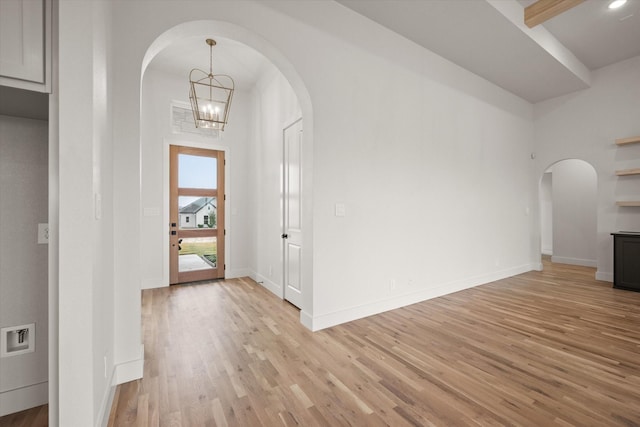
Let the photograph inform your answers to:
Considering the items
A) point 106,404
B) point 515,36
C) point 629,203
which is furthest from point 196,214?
point 629,203

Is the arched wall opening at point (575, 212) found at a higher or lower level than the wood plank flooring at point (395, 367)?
higher

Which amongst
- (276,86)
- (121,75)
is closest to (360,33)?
(276,86)

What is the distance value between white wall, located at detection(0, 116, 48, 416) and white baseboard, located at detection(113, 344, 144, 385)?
1.26 feet

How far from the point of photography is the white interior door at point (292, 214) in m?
3.74

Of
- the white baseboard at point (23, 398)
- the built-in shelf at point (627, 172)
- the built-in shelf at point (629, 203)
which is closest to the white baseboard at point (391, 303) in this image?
the white baseboard at point (23, 398)

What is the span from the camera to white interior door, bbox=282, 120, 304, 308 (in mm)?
3740

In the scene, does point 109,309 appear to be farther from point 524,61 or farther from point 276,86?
point 524,61

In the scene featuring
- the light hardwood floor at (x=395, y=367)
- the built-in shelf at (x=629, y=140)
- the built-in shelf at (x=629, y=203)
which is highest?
the built-in shelf at (x=629, y=140)

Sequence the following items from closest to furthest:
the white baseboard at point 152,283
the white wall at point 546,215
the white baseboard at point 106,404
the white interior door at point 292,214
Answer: the white baseboard at point 106,404
the white interior door at point 292,214
the white baseboard at point 152,283
the white wall at point 546,215

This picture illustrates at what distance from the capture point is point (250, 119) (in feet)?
18.1

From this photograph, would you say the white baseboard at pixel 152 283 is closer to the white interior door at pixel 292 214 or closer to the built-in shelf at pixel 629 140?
the white interior door at pixel 292 214

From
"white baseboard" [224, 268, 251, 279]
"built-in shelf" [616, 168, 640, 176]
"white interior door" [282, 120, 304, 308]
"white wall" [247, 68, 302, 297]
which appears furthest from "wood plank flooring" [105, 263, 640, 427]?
"built-in shelf" [616, 168, 640, 176]

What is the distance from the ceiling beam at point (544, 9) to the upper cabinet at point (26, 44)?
487 cm

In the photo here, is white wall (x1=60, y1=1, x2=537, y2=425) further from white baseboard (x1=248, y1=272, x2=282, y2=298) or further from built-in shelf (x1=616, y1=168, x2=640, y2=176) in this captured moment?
built-in shelf (x1=616, y1=168, x2=640, y2=176)
